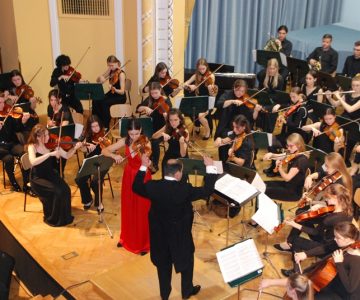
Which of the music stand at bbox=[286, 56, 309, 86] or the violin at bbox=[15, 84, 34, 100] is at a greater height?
the music stand at bbox=[286, 56, 309, 86]

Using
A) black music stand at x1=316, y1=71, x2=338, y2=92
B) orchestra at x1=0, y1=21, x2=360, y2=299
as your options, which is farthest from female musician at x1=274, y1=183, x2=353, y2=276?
black music stand at x1=316, y1=71, x2=338, y2=92

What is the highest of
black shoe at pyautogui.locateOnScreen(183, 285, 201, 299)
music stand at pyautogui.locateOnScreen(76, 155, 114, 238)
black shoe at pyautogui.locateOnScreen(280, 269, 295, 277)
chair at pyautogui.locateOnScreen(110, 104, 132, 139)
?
chair at pyautogui.locateOnScreen(110, 104, 132, 139)

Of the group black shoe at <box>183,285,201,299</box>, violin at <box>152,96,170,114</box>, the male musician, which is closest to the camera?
the male musician

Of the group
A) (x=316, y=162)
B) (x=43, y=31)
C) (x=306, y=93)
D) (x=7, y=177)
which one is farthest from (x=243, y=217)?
(x=43, y=31)

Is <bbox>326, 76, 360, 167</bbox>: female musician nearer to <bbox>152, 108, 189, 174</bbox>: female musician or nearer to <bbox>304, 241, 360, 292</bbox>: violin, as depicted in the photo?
<bbox>152, 108, 189, 174</bbox>: female musician

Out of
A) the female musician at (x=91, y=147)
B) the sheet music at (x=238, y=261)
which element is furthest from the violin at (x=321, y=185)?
the female musician at (x=91, y=147)

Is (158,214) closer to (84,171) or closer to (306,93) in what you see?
(84,171)

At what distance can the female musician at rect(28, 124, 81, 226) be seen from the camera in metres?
4.68

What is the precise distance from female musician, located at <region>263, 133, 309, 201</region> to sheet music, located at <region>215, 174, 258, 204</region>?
37.0 inches

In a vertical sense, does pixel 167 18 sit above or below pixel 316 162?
above

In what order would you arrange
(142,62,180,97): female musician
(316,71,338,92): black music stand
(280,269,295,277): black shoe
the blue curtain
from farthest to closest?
1. the blue curtain
2. (142,62,180,97): female musician
3. (316,71,338,92): black music stand
4. (280,269,295,277): black shoe

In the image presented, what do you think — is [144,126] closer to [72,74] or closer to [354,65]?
[72,74]

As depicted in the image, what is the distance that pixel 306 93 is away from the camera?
6.33 meters

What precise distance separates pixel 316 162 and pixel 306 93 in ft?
6.01
